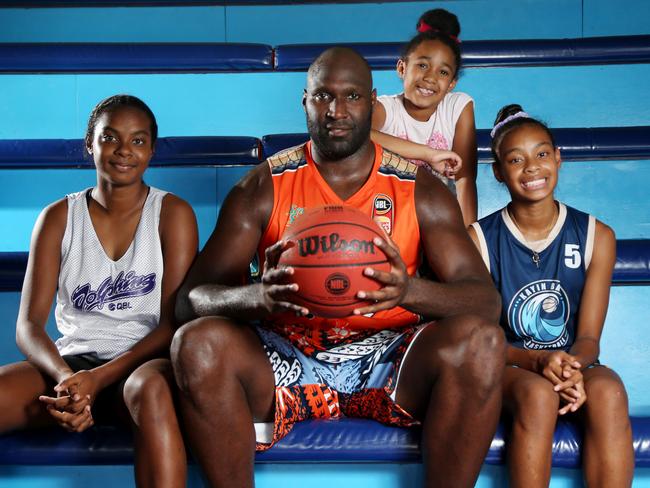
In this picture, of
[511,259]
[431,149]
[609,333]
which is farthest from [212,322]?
[609,333]

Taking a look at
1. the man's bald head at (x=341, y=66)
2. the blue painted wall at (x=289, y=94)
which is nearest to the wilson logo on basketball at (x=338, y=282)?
the man's bald head at (x=341, y=66)

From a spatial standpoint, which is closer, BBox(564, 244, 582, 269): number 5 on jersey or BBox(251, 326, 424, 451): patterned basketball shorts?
BBox(251, 326, 424, 451): patterned basketball shorts

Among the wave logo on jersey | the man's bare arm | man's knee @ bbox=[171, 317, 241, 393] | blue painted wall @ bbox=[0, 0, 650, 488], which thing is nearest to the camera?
man's knee @ bbox=[171, 317, 241, 393]

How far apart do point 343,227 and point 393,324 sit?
0.43m

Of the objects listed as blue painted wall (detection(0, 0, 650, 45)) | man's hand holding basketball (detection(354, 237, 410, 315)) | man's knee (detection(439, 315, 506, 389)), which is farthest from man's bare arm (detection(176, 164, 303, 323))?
blue painted wall (detection(0, 0, 650, 45))

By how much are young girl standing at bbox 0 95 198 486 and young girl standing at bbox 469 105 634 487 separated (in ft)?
2.50

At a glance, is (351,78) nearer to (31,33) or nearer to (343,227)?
(343,227)

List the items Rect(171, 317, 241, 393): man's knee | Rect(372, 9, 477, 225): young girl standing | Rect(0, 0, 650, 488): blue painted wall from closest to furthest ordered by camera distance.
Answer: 1. Rect(171, 317, 241, 393): man's knee
2. Rect(372, 9, 477, 225): young girl standing
3. Rect(0, 0, 650, 488): blue painted wall

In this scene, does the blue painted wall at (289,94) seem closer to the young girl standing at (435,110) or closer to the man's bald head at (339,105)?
the young girl standing at (435,110)

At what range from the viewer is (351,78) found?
1.92 metres

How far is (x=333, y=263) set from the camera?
1.53 meters

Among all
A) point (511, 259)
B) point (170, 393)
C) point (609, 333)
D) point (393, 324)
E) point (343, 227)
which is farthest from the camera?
point (609, 333)

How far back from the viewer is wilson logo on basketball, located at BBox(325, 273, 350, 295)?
4.99ft

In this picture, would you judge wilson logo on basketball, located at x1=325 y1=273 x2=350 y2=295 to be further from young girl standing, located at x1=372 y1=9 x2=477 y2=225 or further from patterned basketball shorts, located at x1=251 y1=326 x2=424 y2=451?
young girl standing, located at x1=372 y1=9 x2=477 y2=225
